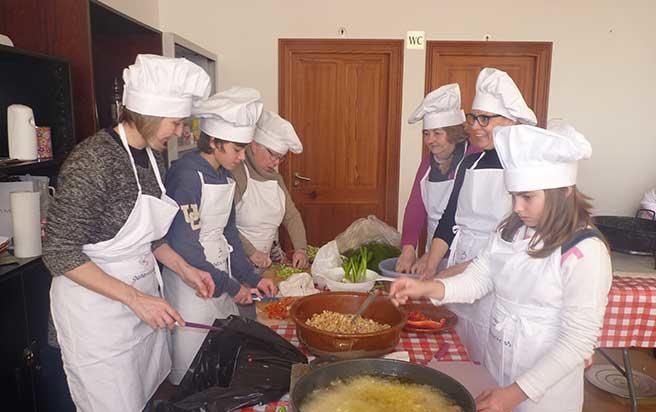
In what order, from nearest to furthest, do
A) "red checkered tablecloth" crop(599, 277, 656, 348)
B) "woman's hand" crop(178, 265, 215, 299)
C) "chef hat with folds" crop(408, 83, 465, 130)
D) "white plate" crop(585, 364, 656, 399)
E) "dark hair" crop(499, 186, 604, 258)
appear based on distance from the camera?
"dark hair" crop(499, 186, 604, 258) < "woman's hand" crop(178, 265, 215, 299) < "red checkered tablecloth" crop(599, 277, 656, 348) < "chef hat with folds" crop(408, 83, 465, 130) < "white plate" crop(585, 364, 656, 399)

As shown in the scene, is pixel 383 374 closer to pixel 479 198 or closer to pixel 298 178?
pixel 479 198

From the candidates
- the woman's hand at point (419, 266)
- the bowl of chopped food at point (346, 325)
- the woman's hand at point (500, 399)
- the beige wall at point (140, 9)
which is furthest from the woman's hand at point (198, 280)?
the beige wall at point (140, 9)

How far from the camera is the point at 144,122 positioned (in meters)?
1.62

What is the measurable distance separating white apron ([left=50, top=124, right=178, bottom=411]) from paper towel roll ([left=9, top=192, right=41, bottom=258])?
502mm

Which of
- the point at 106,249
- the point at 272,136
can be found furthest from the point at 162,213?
the point at 272,136

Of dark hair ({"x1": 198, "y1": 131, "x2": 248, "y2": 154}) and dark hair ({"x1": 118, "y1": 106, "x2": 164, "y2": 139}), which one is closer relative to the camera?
dark hair ({"x1": 118, "y1": 106, "x2": 164, "y2": 139})

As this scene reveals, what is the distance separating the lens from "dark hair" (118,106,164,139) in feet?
5.30

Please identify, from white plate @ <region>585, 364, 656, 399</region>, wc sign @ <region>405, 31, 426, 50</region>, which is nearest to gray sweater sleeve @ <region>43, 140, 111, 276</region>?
white plate @ <region>585, 364, 656, 399</region>

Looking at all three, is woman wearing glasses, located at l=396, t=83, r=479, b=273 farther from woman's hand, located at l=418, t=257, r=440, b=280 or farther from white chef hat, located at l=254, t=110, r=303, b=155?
white chef hat, located at l=254, t=110, r=303, b=155

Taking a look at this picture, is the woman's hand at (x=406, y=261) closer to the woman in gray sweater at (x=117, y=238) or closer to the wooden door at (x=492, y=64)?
the woman in gray sweater at (x=117, y=238)

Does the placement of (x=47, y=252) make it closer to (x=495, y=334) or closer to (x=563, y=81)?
(x=495, y=334)

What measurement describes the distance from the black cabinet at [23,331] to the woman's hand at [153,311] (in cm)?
62

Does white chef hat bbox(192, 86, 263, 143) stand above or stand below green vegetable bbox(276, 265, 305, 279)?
above

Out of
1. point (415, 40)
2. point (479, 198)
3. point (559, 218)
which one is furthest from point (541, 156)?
point (415, 40)
